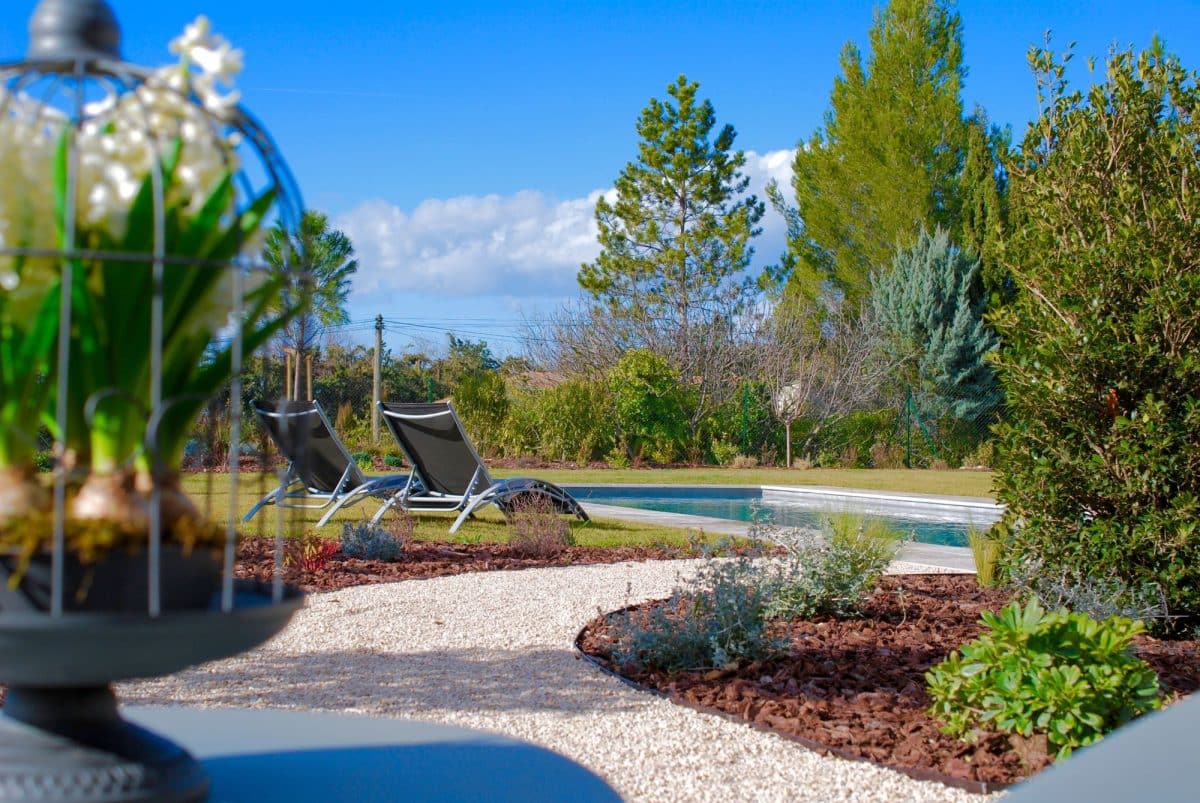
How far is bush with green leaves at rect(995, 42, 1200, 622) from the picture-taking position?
14.5ft

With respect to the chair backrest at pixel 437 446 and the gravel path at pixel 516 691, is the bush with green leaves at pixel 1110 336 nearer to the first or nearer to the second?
the gravel path at pixel 516 691

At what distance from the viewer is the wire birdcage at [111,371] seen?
1.02 m

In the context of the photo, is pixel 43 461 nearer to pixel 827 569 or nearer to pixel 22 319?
pixel 827 569

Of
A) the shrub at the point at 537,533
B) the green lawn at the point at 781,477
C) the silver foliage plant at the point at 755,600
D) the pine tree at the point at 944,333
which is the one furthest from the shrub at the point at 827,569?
the pine tree at the point at 944,333

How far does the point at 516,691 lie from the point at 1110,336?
2992 mm

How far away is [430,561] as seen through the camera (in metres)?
6.80

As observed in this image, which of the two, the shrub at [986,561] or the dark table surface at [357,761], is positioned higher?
the dark table surface at [357,761]

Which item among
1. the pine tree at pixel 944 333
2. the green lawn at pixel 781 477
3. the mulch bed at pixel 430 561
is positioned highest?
the pine tree at pixel 944 333

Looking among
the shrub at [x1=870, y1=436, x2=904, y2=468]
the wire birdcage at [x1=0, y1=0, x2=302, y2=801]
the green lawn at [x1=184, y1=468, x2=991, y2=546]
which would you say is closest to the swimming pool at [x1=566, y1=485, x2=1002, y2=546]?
the green lawn at [x1=184, y1=468, x2=991, y2=546]

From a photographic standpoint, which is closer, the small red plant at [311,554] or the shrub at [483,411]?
the small red plant at [311,554]

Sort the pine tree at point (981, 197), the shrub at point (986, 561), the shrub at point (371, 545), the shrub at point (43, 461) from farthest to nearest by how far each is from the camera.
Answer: the pine tree at point (981, 197)
the shrub at point (371, 545)
the shrub at point (986, 561)
the shrub at point (43, 461)

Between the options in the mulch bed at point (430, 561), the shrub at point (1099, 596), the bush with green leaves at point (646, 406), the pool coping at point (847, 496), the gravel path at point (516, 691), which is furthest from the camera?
the bush with green leaves at point (646, 406)

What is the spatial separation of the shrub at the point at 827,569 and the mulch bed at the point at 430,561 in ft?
3.92

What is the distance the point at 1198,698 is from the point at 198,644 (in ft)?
4.73
